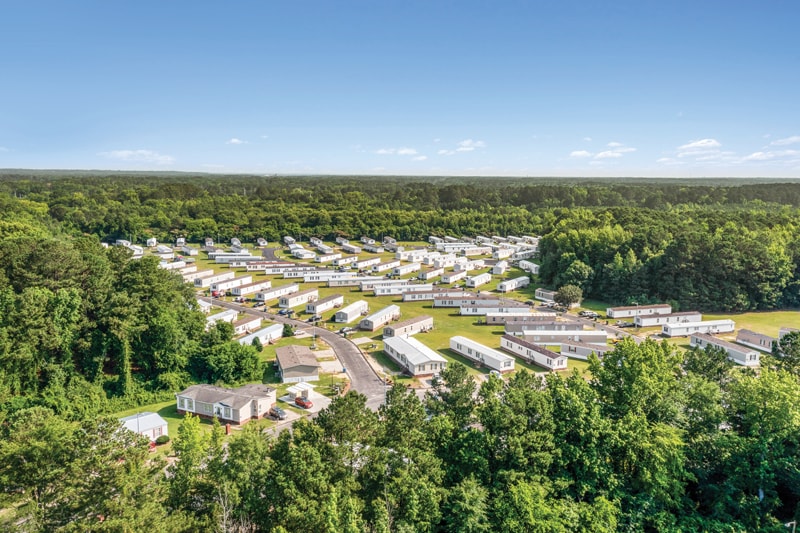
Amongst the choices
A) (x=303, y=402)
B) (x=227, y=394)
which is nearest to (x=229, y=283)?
(x=227, y=394)

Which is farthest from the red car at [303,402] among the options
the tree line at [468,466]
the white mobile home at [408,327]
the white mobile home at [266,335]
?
the white mobile home at [408,327]

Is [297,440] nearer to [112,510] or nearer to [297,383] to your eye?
[112,510]

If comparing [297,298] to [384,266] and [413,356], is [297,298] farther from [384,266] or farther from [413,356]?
[413,356]

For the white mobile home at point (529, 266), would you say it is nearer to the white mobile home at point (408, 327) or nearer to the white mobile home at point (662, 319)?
the white mobile home at point (662, 319)

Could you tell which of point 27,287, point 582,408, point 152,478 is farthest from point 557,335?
point 27,287

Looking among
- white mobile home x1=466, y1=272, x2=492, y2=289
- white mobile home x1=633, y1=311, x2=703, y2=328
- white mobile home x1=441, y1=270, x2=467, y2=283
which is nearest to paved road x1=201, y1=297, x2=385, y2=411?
white mobile home x1=441, y1=270, x2=467, y2=283
